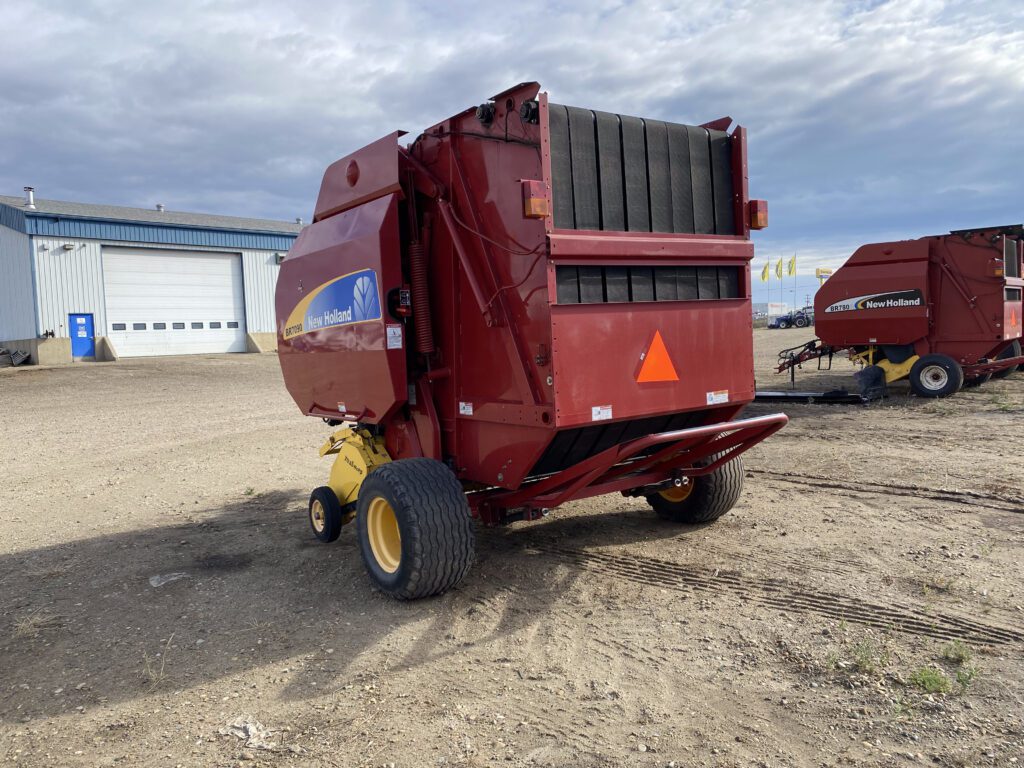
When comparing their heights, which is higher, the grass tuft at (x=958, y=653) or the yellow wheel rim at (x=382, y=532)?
the yellow wheel rim at (x=382, y=532)

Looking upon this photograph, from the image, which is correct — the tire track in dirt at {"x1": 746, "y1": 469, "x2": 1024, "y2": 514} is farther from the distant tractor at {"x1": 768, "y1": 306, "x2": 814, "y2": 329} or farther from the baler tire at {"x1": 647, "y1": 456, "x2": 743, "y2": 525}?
the distant tractor at {"x1": 768, "y1": 306, "x2": 814, "y2": 329}

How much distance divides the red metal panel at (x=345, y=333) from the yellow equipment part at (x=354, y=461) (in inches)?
8.7

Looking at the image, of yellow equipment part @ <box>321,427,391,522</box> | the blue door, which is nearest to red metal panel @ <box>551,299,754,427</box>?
yellow equipment part @ <box>321,427,391,522</box>

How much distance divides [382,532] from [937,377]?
11249 millimetres

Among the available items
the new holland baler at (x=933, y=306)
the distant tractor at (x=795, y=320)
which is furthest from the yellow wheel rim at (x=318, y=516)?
the distant tractor at (x=795, y=320)

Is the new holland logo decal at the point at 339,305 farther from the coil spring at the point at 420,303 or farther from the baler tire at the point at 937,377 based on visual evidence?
the baler tire at the point at 937,377

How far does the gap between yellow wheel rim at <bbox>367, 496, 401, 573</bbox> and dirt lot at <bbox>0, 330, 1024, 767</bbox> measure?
0.92ft

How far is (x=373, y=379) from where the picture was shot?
4.96 metres

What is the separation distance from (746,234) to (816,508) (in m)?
2.63

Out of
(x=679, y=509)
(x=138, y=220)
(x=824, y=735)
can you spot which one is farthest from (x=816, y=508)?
(x=138, y=220)

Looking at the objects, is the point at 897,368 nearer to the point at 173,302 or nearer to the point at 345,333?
the point at 345,333

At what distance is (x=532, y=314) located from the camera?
4.07 m

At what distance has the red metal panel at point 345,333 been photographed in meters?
4.73

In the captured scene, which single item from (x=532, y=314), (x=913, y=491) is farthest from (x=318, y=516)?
(x=913, y=491)
